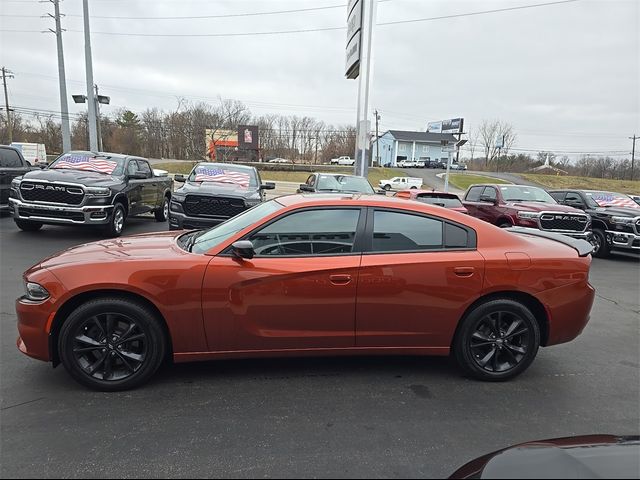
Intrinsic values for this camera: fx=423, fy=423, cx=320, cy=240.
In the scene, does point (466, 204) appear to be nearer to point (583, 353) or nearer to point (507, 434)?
point (583, 353)

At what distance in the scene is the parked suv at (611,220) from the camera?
10266mm

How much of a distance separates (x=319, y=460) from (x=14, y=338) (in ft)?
11.2

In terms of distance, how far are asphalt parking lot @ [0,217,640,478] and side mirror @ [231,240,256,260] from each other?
106 centimetres

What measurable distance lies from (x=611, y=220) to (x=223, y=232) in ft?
34.9

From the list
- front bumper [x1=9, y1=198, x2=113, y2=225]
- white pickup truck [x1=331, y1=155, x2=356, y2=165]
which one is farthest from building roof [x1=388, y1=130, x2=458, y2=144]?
front bumper [x1=9, y1=198, x2=113, y2=225]

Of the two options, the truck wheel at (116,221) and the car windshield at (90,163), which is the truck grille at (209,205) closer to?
the truck wheel at (116,221)

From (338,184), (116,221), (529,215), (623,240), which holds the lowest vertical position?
Answer: (623,240)

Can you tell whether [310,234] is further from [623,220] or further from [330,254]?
[623,220]

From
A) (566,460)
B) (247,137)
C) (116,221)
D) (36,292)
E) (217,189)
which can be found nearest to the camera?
(566,460)

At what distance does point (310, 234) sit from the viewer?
11.6 ft

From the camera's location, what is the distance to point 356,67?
20672 mm

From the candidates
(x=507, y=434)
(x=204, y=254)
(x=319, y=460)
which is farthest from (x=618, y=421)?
(x=204, y=254)

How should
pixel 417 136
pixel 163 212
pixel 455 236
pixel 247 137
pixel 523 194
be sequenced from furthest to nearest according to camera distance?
pixel 417 136 < pixel 247 137 < pixel 163 212 < pixel 523 194 < pixel 455 236

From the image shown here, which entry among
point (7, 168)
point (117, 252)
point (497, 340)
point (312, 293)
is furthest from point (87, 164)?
point (497, 340)
